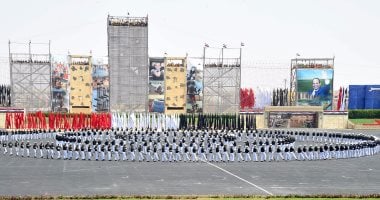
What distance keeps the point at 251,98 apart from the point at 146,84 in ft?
64.9

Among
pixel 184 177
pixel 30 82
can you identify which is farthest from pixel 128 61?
pixel 184 177

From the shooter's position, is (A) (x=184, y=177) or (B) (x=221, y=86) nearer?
(A) (x=184, y=177)

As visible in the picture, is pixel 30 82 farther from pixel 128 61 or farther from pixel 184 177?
pixel 184 177

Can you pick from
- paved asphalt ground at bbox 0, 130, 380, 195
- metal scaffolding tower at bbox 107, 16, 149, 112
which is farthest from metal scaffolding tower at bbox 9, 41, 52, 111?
paved asphalt ground at bbox 0, 130, 380, 195

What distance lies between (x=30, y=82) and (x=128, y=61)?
10504 mm

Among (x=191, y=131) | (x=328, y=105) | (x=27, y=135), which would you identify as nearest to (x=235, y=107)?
(x=328, y=105)

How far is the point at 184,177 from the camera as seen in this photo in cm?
2097

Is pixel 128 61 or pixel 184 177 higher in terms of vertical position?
pixel 128 61

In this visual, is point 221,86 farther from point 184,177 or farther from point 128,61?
point 184,177

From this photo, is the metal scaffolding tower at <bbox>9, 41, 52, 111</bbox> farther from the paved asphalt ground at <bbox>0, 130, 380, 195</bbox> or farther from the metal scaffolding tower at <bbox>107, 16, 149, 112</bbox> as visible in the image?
the paved asphalt ground at <bbox>0, 130, 380, 195</bbox>

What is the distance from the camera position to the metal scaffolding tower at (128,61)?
51844mm

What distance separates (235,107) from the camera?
56.9 metres

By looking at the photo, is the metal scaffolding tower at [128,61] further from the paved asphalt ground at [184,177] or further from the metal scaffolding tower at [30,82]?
the paved asphalt ground at [184,177]

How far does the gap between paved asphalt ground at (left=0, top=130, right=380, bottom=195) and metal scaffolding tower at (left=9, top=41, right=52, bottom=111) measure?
2817 cm
